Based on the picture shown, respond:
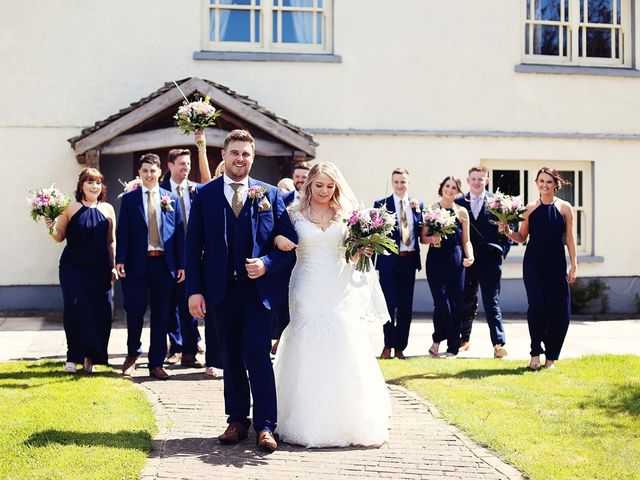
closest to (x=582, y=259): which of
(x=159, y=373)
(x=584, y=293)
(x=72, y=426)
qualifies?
(x=584, y=293)

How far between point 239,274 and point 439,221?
4.12 m

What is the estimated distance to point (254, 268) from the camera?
611cm

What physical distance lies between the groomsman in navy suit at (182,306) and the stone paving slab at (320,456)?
2.24m

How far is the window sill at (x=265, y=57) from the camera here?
15.1m

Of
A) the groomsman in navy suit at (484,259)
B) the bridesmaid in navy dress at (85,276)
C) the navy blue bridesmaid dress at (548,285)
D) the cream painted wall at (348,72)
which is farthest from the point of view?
the cream painted wall at (348,72)

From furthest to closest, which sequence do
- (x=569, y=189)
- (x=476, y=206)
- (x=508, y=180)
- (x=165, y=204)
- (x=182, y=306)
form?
(x=569, y=189) → (x=508, y=180) → (x=476, y=206) → (x=182, y=306) → (x=165, y=204)

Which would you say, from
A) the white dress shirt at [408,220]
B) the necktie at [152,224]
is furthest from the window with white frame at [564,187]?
the necktie at [152,224]

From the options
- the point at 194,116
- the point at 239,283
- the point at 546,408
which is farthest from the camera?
the point at 194,116

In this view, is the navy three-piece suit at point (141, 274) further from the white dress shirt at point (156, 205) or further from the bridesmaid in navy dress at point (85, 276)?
the bridesmaid in navy dress at point (85, 276)

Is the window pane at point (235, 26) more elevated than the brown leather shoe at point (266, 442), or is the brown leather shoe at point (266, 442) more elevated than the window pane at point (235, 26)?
the window pane at point (235, 26)

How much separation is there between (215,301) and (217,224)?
558 mm

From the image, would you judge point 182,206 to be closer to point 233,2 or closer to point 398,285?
point 398,285

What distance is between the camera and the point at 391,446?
6328mm

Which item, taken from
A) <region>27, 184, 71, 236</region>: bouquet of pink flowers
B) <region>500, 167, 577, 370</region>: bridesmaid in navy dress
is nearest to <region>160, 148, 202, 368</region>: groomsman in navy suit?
<region>27, 184, 71, 236</region>: bouquet of pink flowers
